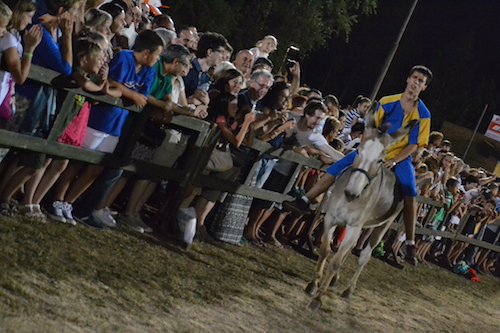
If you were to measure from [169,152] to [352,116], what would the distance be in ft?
23.1

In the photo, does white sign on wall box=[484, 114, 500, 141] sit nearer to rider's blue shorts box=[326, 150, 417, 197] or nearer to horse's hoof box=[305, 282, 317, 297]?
rider's blue shorts box=[326, 150, 417, 197]

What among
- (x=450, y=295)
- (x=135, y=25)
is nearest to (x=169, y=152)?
(x=135, y=25)

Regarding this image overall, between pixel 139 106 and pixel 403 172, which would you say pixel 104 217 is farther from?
pixel 403 172

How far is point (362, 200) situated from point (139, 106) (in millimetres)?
2855

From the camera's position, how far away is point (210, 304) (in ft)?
19.6

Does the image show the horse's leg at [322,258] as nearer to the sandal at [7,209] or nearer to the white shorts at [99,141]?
the white shorts at [99,141]

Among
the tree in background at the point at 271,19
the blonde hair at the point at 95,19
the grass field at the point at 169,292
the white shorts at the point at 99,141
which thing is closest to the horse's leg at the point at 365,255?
the grass field at the point at 169,292

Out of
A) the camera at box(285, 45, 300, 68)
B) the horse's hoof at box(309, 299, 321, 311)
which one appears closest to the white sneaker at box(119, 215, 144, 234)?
the horse's hoof at box(309, 299, 321, 311)

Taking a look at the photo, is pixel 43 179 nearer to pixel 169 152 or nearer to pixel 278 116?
pixel 169 152

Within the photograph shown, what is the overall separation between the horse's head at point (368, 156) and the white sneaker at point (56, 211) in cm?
309

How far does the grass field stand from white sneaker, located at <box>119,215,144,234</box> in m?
0.18

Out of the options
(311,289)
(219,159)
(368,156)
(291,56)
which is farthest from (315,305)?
(291,56)

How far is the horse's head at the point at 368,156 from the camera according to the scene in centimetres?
715

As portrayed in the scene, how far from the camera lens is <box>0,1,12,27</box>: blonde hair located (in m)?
5.40
